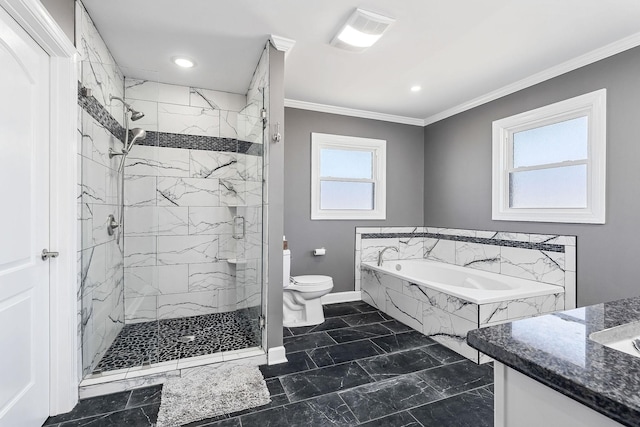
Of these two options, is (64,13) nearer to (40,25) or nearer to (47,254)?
(40,25)

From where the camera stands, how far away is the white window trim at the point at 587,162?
248 centimetres

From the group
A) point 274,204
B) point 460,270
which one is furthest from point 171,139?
point 460,270

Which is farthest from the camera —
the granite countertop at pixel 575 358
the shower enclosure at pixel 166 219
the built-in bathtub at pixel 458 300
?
the built-in bathtub at pixel 458 300

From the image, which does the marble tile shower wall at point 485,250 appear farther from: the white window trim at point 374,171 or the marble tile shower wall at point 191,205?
the marble tile shower wall at point 191,205

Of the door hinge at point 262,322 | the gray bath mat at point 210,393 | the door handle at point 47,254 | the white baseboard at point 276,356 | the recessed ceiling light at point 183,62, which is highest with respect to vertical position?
the recessed ceiling light at point 183,62

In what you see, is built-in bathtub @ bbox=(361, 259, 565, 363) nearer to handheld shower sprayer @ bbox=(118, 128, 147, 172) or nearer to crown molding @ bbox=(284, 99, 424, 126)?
crown molding @ bbox=(284, 99, 424, 126)

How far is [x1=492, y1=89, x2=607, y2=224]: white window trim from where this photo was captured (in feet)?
8.13

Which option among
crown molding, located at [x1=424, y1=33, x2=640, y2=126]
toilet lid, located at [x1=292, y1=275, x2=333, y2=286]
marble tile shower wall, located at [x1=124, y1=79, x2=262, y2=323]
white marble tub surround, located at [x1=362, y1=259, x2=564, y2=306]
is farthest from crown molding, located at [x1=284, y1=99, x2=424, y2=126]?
toilet lid, located at [x1=292, y1=275, x2=333, y2=286]

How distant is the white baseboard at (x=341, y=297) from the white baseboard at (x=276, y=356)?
1445 mm

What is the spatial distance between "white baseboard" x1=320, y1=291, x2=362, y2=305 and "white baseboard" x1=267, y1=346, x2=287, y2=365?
144 cm

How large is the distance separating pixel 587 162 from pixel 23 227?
3.92 metres

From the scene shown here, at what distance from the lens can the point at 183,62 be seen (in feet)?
8.89

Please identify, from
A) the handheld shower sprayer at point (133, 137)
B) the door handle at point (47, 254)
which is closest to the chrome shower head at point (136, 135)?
the handheld shower sprayer at point (133, 137)

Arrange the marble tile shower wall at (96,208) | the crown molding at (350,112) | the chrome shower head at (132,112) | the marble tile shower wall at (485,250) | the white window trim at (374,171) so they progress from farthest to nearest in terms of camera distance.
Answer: the white window trim at (374,171) → the crown molding at (350,112) → the marble tile shower wall at (485,250) → the chrome shower head at (132,112) → the marble tile shower wall at (96,208)
